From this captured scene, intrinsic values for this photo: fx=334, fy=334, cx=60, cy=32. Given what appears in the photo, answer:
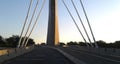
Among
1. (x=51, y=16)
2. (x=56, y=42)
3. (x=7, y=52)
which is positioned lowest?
(x=7, y=52)

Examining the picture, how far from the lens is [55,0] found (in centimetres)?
10419

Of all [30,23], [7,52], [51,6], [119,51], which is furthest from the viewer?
[51,6]

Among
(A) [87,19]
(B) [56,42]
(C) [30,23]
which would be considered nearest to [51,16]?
(B) [56,42]

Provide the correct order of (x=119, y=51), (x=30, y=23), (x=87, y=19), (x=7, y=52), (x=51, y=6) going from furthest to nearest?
(x=51, y=6) < (x=30, y=23) < (x=87, y=19) < (x=119, y=51) < (x=7, y=52)

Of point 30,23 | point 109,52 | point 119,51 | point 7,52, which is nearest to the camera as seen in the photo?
point 7,52

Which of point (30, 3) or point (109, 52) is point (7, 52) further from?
point (30, 3)

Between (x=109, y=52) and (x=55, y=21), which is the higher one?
(x=55, y=21)

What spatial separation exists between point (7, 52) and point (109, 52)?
60.6 ft

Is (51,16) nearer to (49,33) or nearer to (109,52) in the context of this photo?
(49,33)

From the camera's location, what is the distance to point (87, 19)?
222 feet

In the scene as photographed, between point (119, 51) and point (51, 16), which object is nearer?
point (119, 51)

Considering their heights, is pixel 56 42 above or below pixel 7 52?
above

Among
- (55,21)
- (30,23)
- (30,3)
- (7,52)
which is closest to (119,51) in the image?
(7,52)

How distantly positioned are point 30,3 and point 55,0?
34.4 metres
